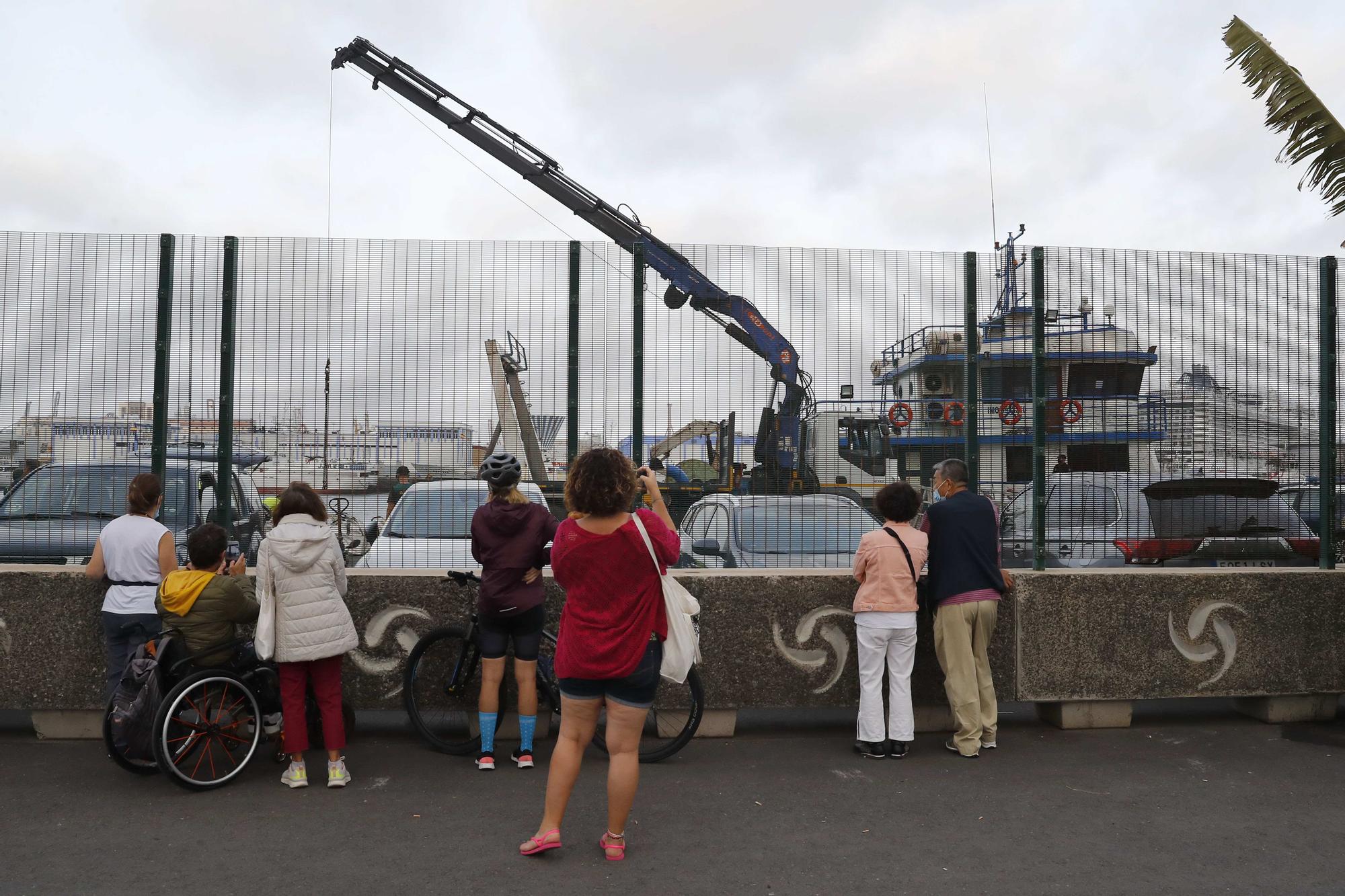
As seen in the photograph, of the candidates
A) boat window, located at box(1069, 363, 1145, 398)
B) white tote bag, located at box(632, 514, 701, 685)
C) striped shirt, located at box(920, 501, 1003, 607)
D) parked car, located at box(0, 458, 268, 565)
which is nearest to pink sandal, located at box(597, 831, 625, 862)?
white tote bag, located at box(632, 514, 701, 685)

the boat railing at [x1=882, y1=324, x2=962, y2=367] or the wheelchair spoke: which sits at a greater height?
the boat railing at [x1=882, y1=324, x2=962, y2=367]

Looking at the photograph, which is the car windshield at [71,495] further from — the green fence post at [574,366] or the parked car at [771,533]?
the parked car at [771,533]

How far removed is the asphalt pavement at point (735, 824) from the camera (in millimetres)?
4031

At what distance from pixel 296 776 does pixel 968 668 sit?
3908mm

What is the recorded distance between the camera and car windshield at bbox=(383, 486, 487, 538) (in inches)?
259

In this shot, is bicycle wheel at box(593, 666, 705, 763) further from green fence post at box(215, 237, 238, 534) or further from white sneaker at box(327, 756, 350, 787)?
green fence post at box(215, 237, 238, 534)

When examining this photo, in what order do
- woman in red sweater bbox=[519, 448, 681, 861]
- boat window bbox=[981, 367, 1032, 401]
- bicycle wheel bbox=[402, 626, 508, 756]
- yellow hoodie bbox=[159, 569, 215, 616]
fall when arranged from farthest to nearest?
boat window bbox=[981, 367, 1032, 401]
bicycle wheel bbox=[402, 626, 508, 756]
yellow hoodie bbox=[159, 569, 215, 616]
woman in red sweater bbox=[519, 448, 681, 861]

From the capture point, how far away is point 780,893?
12.8 feet

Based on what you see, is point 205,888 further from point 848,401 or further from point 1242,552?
point 1242,552

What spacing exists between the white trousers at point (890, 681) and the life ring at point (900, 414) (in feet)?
4.81

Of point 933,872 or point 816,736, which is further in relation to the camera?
point 816,736

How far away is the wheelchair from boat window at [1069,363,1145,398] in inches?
216

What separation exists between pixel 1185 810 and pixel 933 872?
5.58 ft

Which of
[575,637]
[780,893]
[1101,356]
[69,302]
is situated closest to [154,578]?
[69,302]
